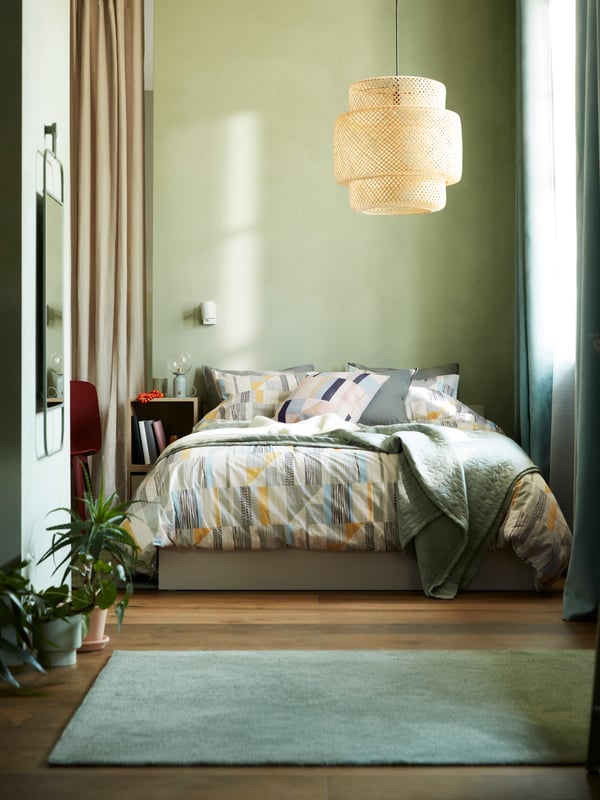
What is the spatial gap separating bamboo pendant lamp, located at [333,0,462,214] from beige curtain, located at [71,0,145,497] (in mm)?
1878

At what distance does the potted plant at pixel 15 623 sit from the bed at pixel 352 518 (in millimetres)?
993

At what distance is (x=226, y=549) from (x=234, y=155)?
2.82 metres

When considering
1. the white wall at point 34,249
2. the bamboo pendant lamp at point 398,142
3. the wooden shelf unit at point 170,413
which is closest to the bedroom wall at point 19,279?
the white wall at point 34,249

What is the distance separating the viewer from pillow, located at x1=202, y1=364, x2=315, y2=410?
5.46m

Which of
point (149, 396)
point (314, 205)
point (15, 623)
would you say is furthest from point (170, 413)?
point (15, 623)

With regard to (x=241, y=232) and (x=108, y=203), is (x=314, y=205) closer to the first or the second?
(x=241, y=232)

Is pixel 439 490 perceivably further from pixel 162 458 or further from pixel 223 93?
pixel 223 93

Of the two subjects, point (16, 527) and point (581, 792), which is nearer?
point (581, 792)

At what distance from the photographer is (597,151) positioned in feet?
11.3

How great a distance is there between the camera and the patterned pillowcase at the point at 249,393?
→ 17.2ft

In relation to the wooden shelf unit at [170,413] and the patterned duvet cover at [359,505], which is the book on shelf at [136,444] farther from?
the patterned duvet cover at [359,505]

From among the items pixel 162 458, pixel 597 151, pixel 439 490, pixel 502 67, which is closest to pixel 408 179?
pixel 597 151

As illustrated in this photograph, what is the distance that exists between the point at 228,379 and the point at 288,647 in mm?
2602

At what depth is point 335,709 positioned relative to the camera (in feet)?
8.33
